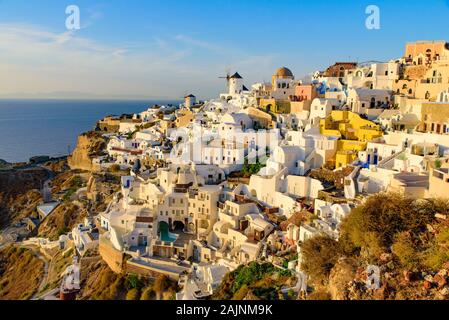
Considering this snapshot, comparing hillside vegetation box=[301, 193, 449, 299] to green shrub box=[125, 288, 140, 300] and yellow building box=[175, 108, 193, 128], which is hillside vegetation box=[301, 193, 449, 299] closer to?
green shrub box=[125, 288, 140, 300]

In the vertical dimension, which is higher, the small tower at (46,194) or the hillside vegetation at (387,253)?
the hillside vegetation at (387,253)

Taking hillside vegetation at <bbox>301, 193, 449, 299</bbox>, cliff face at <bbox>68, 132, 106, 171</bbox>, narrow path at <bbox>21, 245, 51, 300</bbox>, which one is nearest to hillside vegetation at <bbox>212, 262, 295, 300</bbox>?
hillside vegetation at <bbox>301, 193, 449, 299</bbox>

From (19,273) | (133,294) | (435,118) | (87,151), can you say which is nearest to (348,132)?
(435,118)

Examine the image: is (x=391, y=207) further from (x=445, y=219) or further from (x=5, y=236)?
(x=5, y=236)

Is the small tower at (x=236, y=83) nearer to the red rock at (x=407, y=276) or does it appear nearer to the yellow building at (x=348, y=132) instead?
the yellow building at (x=348, y=132)

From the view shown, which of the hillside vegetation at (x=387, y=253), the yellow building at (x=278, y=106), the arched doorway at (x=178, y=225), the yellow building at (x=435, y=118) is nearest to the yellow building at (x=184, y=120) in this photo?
the yellow building at (x=278, y=106)
